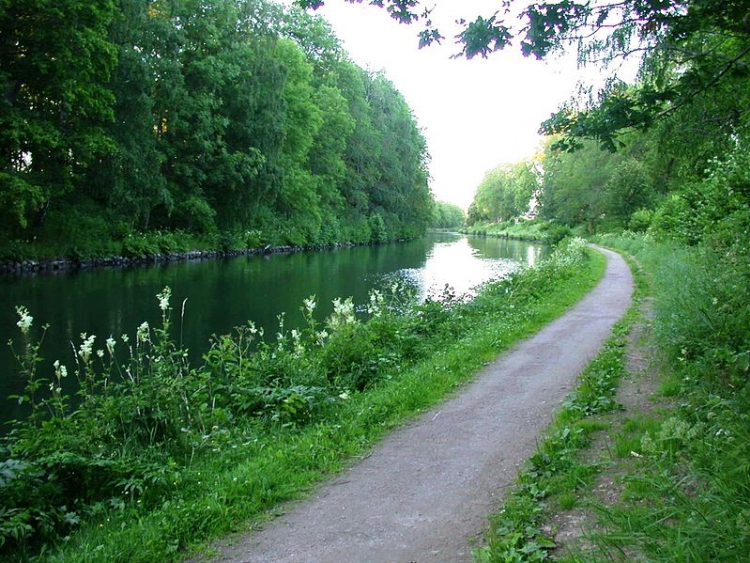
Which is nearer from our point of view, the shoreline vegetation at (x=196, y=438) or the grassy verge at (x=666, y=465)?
the grassy verge at (x=666, y=465)

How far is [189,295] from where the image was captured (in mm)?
19594

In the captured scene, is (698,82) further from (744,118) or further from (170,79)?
(170,79)

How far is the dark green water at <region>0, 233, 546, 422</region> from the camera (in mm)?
13047

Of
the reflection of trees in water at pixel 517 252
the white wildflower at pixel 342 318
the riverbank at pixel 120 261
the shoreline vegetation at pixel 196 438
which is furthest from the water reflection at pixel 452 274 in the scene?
the riverbank at pixel 120 261

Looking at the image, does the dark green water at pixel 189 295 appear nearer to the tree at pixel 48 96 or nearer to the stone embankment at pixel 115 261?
the stone embankment at pixel 115 261

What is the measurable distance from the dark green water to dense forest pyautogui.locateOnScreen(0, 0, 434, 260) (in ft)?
13.9

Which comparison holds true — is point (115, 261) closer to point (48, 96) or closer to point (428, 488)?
point (48, 96)

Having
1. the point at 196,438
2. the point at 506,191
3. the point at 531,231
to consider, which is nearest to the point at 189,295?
the point at 196,438

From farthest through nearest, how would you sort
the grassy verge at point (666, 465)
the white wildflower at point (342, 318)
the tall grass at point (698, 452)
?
the white wildflower at point (342, 318), the grassy verge at point (666, 465), the tall grass at point (698, 452)

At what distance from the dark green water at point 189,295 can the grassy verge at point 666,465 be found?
7.39 meters

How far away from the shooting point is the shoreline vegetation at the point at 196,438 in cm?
417

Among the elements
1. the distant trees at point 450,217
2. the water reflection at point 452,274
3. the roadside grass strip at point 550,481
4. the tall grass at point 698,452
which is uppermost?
the distant trees at point 450,217

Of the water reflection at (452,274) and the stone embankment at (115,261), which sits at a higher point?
the stone embankment at (115,261)

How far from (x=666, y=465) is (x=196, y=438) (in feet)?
14.0
